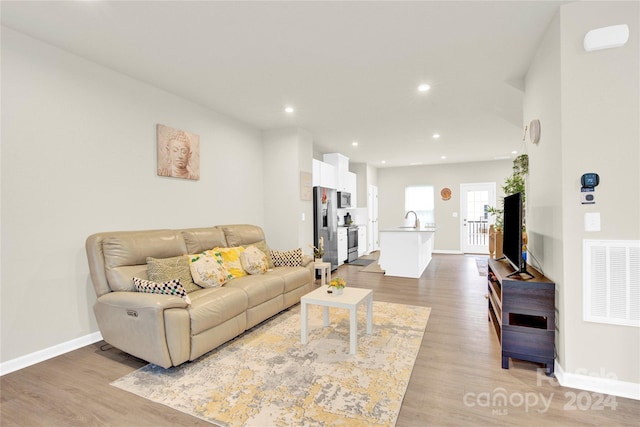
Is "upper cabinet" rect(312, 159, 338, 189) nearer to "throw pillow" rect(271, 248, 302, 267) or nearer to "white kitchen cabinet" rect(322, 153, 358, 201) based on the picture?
"white kitchen cabinet" rect(322, 153, 358, 201)

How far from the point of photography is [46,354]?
254 centimetres

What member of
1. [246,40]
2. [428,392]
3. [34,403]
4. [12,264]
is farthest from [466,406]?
[12,264]

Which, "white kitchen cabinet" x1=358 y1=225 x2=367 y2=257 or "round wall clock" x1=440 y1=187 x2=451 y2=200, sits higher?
"round wall clock" x1=440 y1=187 x2=451 y2=200

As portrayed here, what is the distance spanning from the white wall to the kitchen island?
3848 millimetres

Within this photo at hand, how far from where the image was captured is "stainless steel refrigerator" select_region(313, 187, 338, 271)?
563 cm

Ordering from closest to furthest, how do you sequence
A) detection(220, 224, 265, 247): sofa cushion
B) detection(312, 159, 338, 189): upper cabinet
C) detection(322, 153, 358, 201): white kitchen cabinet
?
detection(220, 224, 265, 247): sofa cushion, detection(312, 159, 338, 189): upper cabinet, detection(322, 153, 358, 201): white kitchen cabinet

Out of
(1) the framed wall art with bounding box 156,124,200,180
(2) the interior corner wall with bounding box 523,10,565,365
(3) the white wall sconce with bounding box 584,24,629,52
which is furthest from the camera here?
(1) the framed wall art with bounding box 156,124,200,180

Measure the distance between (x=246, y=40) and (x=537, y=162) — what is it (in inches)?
110

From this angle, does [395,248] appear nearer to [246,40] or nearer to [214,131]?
[214,131]

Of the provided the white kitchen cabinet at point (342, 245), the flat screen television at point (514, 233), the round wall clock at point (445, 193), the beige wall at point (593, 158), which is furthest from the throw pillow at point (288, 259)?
the round wall clock at point (445, 193)

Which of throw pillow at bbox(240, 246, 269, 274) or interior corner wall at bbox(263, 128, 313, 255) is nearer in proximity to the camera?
throw pillow at bbox(240, 246, 269, 274)

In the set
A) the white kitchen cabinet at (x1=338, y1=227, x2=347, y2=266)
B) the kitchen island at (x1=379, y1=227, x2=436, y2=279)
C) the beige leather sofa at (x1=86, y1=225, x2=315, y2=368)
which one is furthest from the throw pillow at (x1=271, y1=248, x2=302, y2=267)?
the white kitchen cabinet at (x1=338, y1=227, x2=347, y2=266)

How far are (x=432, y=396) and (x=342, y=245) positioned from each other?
4.79 metres

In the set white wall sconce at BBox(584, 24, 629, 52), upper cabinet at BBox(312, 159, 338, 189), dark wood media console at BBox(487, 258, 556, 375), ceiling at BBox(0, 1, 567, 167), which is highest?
ceiling at BBox(0, 1, 567, 167)
